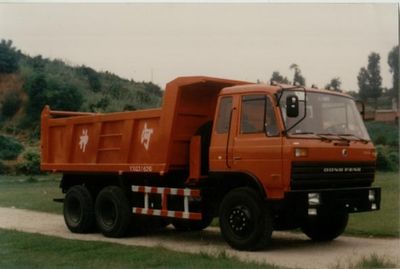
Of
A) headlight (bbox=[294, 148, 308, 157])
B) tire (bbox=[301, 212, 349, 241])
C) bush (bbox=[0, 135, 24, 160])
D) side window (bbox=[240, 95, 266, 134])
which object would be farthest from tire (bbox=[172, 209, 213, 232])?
bush (bbox=[0, 135, 24, 160])

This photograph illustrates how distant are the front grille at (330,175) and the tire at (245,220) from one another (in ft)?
2.24

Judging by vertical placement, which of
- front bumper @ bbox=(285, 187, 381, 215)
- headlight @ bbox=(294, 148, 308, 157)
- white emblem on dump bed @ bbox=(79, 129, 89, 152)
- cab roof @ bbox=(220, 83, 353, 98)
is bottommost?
front bumper @ bbox=(285, 187, 381, 215)

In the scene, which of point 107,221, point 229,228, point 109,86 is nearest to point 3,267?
point 229,228

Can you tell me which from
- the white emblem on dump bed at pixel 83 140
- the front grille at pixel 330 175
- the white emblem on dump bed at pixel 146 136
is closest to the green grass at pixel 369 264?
the front grille at pixel 330 175

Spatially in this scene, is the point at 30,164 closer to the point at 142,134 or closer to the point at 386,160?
the point at 386,160

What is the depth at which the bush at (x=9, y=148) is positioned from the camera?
39.1 meters

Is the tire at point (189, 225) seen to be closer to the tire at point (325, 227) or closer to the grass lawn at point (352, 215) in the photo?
the tire at point (325, 227)

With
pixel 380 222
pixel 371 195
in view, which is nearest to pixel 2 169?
pixel 380 222

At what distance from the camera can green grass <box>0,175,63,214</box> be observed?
19.5 m

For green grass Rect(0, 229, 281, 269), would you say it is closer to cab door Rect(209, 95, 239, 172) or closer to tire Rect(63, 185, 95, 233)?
cab door Rect(209, 95, 239, 172)

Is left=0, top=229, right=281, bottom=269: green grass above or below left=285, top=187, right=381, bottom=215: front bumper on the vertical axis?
below

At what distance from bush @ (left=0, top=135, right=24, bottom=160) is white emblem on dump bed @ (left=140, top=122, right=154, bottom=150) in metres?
28.3

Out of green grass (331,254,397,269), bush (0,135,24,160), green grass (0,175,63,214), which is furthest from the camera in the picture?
bush (0,135,24,160)

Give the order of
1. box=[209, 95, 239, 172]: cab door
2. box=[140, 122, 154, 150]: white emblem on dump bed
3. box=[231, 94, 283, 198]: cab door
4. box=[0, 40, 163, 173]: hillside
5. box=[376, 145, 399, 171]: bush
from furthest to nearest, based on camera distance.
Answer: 1. box=[0, 40, 163, 173]: hillside
2. box=[376, 145, 399, 171]: bush
3. box=[140, 122, 154, 150]: white emblem on dump bed
4. box=[209, 95, 239, 172]: cab door
5. box=[231, 94, 283, 198]: cab door
